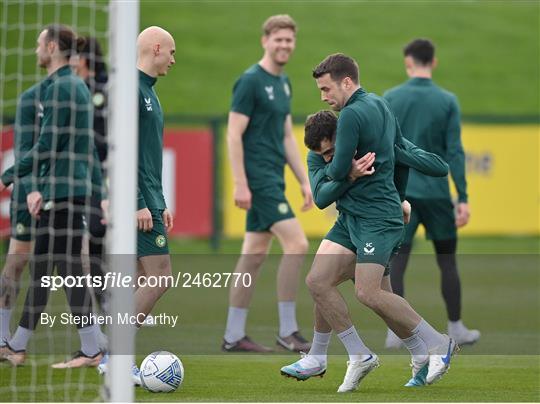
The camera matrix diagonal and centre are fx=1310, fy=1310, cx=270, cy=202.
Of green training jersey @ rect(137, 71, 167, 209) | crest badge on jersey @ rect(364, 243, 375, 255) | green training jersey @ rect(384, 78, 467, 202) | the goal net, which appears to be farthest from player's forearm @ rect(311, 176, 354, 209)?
green training jersey @ rect(384, 78, 467, 202)

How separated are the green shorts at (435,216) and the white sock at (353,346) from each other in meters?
2.89

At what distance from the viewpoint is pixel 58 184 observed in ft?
29.6

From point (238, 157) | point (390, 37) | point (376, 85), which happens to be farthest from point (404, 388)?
point (390, 37)

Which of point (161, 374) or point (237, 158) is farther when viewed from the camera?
point (237, 158)

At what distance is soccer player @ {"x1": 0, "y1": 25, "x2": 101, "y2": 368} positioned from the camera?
883 cm

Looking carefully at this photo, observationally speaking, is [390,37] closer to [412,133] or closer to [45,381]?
[412,133]

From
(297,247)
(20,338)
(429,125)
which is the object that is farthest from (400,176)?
(20,338)

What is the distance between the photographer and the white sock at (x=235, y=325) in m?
9.98

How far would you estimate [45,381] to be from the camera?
8.25m

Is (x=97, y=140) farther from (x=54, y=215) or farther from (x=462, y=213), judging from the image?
(x=462, y=213)

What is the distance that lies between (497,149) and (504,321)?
7370mm

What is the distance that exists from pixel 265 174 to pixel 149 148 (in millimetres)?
2459

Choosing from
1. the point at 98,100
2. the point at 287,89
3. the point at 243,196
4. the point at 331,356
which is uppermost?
the point at 287,89

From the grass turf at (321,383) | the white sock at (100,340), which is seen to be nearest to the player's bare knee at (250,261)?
the grass turf at (321,383)
